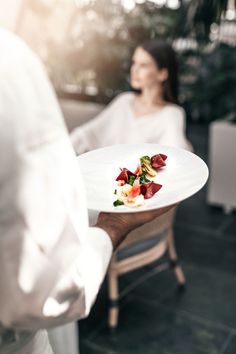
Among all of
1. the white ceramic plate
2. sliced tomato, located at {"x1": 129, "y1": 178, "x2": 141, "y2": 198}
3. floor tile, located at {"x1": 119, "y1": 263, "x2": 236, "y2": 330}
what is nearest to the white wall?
floor tile, located at {"x1": 119, "y1": 263, "x2": 236, "y2": 330}

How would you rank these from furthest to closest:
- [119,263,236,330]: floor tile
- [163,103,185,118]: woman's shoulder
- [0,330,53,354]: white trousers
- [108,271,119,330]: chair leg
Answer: [163,103,185,118]: woman's shoulder → [119,263,236,330]: floor tile → [108,271,119,330]: chair leg → [0,330,53,354]: white trousers

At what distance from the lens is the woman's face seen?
275cm

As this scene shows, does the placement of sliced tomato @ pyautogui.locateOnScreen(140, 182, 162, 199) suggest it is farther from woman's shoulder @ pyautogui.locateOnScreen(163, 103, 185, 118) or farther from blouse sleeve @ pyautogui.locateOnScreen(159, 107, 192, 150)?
woman's shoulder @ pyautogui.locateOnScreen(163, 103, 185, 118)

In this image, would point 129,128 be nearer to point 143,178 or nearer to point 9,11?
point 143,178

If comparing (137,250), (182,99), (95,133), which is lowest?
(182,99)

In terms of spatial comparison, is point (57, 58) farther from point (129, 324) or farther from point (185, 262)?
point (129, 324)

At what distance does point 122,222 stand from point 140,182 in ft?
0.40

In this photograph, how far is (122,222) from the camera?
919 mm

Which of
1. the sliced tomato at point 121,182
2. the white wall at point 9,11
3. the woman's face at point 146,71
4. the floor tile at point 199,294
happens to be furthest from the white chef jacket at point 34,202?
the white wall at point 9,11

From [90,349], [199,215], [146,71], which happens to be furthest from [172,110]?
[199,215]

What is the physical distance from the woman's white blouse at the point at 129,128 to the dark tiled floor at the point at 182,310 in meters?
0.74

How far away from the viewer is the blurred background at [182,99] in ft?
8.16

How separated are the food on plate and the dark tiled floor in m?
1.51

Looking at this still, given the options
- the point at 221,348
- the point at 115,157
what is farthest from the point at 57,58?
the point at 115,157
